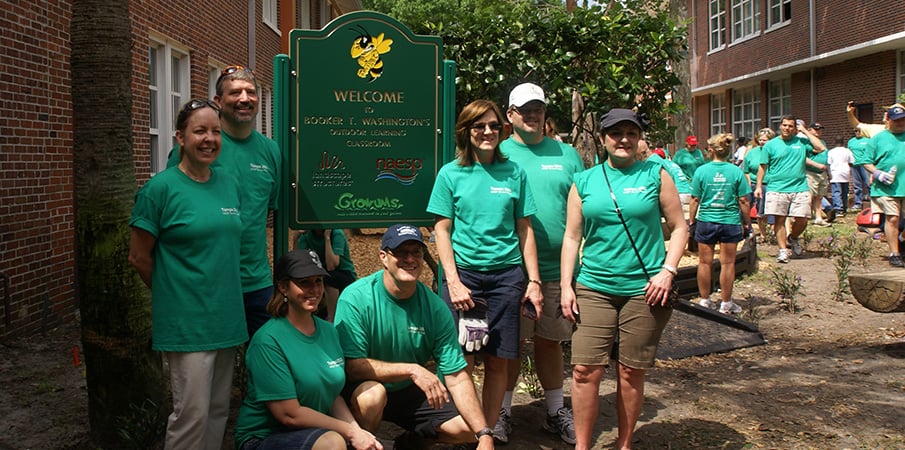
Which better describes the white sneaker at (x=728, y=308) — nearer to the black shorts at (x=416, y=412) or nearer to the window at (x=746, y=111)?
the black shorts at (x=416, y=412)

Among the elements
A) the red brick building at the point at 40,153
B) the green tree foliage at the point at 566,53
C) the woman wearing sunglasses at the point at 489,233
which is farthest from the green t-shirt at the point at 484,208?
the red brick building at the point at 40,153

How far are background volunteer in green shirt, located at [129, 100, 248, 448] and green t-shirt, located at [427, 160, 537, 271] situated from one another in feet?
4.19

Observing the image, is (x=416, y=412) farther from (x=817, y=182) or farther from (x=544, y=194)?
(x=817, y=182)

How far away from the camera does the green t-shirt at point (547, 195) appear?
475 centimetres

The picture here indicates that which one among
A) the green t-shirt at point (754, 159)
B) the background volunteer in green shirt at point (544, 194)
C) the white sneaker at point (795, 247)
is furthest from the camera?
the green t-shirt at point (754, 159)

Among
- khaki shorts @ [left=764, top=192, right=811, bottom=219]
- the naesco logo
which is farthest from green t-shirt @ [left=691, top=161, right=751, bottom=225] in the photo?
the naesco logo

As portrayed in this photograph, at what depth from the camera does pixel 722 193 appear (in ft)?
27.6

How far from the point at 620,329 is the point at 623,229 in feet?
1.69

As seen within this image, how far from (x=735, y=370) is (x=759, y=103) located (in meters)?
23.9

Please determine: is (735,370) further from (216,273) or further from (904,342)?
(216,273)

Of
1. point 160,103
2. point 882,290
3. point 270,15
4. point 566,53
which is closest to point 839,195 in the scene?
point 882,290

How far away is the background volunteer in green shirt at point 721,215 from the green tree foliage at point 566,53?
957 mm

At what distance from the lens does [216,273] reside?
354cm

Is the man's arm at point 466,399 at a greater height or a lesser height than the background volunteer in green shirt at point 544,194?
lesser
